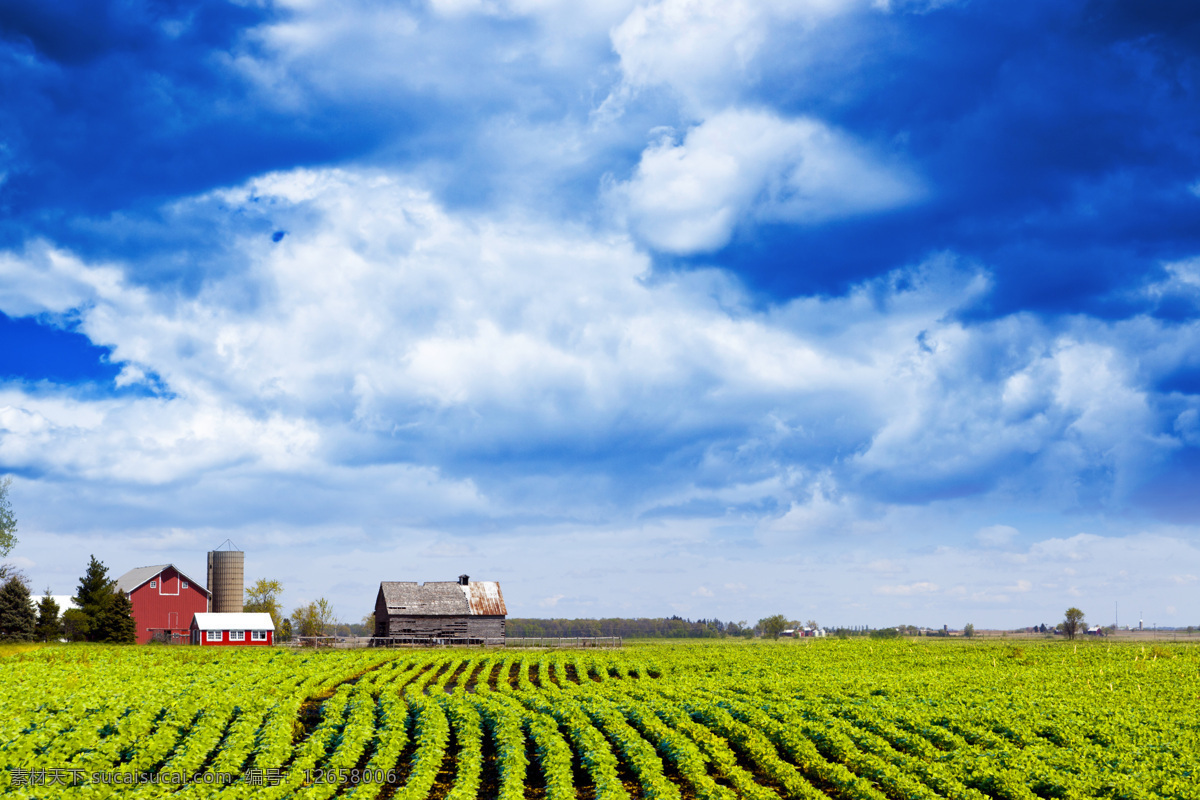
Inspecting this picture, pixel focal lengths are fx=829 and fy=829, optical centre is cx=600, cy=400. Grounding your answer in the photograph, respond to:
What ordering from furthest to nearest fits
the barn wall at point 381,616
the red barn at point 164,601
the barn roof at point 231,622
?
the red barn at point 164,601, the barn roof at point 231,622, the barn wall at point 381,616

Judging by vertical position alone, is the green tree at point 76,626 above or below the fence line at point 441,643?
above

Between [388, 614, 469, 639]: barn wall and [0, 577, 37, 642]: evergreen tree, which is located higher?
[0, 577, 37, 642]: evergreen tree

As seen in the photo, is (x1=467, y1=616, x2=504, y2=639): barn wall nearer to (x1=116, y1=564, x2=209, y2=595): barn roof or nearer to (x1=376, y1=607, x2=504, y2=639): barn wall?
(x1=376, y1=607, x2=504, y2=639): barn wall

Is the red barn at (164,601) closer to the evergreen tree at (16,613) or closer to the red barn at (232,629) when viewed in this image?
the red barn at (232,629)

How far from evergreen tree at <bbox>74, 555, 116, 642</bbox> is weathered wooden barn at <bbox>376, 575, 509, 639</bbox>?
24.3 metres

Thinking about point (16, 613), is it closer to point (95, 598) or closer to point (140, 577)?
point (95, 598)

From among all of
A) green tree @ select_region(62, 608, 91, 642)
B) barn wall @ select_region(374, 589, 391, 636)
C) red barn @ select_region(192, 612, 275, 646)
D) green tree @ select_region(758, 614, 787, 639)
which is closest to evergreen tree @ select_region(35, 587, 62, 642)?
green tree @ select_region(62, 608, 91, 642)

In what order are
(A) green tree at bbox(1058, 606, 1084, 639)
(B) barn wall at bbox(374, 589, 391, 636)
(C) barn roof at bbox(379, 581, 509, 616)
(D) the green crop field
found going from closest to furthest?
(D) the green crop field < (C) barn roof at bbox(379, 581, 509, 616) < (B) barn wall at bbox(374, 589, 391, 636) < (A) green tree at bbox(1058, 606, 1084, 639)

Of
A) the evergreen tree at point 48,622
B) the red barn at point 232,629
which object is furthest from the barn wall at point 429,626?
the evergreen tree at point 48,622

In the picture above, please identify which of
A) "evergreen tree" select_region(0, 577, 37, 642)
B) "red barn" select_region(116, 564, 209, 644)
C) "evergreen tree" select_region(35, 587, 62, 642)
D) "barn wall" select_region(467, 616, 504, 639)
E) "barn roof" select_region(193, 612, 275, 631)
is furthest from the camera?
"red barn" select_region(116, 564, 209, 644)

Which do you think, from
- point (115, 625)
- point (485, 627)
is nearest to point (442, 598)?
point (485, 627)

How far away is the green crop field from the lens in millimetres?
19359

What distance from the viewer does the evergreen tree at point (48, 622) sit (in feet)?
241

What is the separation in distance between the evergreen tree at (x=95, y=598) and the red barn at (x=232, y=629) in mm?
9929
